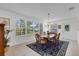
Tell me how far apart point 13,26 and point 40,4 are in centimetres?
81

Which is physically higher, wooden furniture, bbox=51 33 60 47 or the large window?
the large window

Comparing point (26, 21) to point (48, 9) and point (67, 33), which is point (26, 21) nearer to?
point (48, 9)

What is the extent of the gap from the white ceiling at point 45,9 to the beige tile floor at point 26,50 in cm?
68

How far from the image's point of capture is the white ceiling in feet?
7.06

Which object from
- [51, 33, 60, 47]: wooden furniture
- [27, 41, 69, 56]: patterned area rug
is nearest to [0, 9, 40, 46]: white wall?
[27, 41, 69, 56]: patterned area rug

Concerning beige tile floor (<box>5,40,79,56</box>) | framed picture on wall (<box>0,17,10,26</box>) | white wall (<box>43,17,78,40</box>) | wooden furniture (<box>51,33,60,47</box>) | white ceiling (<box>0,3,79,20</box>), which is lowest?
beige tile floor (<box>5,40,79,56</box>)

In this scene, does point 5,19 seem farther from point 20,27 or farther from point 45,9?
point 45,9

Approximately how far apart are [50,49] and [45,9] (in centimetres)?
96

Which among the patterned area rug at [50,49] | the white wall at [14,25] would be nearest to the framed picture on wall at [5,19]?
the white wall at [14,25]

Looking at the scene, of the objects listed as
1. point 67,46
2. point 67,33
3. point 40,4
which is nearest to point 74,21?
point 67,33

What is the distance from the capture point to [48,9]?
2.20m

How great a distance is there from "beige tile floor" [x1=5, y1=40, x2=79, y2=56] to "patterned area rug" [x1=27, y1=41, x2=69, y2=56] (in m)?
0.09

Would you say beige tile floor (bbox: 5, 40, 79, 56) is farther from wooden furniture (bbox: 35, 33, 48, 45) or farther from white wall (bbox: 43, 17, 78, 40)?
wooden furniture (bbox: 35, 33, 48, 45)

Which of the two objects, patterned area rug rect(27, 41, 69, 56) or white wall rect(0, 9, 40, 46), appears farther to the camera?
patterned area rug rect(27, 41, 69, 56)
